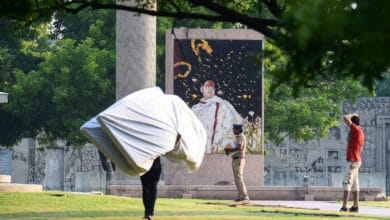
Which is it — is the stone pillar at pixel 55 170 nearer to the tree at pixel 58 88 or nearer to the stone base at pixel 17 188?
the tree at pixel 58 88

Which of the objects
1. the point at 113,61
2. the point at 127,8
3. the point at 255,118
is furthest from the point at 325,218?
the point at 113,61

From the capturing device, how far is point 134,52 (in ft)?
112

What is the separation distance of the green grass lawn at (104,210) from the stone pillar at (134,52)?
11.5m

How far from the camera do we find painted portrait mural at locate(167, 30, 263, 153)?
3494 centimetres

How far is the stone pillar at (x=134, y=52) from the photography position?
33.8 metres

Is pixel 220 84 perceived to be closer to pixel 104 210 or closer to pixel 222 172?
pixel 222 172

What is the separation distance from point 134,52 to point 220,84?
9.00 ft

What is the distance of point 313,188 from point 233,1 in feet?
66.0

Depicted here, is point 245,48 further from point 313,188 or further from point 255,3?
point 255,3

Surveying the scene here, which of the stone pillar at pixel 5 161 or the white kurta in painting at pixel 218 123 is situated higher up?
the white kurta in painting at pixel 218 123

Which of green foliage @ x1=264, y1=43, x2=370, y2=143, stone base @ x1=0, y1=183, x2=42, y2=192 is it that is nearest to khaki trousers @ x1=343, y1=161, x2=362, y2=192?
stone base @ x1=0, y1=183, x2=42, y2=192

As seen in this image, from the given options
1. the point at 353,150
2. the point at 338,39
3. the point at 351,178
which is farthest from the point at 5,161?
the point at 338,39

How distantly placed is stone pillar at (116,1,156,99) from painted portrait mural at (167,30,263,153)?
3.23 feet

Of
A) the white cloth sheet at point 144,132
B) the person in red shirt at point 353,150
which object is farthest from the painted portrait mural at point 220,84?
the white cloth sheet at point 144,132
